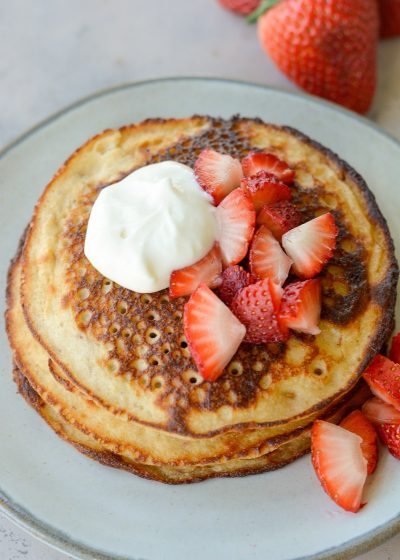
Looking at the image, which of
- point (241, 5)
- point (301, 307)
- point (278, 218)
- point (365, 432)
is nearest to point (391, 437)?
point (365, 432)

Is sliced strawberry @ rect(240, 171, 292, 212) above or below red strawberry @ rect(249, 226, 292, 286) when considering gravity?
above

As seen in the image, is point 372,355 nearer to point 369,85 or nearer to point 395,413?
point 395,413

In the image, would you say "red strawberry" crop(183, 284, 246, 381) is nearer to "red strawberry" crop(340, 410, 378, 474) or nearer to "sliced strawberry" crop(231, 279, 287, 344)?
"sliced strawberry" crop(231, 279, 287, 344)

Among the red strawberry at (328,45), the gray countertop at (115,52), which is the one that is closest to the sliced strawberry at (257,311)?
the red strawberry at (328,45)

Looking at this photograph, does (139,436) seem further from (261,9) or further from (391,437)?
(261,9)

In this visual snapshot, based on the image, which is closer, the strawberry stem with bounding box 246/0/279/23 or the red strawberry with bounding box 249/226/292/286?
the red strawberry with bounding box 249/226/292/286

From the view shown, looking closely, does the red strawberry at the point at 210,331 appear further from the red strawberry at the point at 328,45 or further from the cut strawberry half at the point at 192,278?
the red strawberry at the point at 328,45

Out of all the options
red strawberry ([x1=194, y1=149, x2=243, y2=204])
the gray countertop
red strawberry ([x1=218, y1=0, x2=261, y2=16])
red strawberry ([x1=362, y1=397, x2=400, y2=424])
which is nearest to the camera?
red strawberry ([x1=362, y1=397, x2=400, y2=424])

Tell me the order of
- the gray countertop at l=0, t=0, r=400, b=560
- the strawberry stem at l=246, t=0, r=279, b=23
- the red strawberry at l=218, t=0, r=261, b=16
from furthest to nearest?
the red strawberry at l=218, t=0, r=261, b=16 → the gray countertop at l=0, t=0, r=400, b=560 → the strawberry stem at l=246, t=0, r=279, b=23

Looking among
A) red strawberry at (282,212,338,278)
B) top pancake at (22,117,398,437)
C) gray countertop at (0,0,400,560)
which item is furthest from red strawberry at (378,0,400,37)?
red strawberry at (282,212,338,278)
